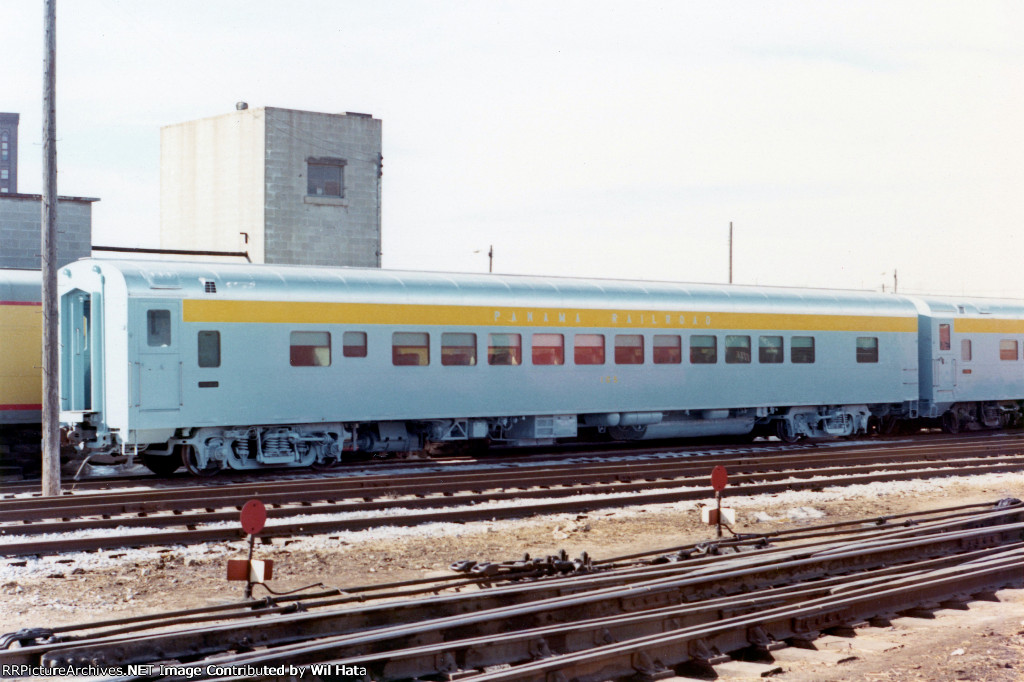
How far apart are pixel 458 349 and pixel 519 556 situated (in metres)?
9.21

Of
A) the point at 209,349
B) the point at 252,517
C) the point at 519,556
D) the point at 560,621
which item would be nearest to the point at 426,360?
the point at 209,349

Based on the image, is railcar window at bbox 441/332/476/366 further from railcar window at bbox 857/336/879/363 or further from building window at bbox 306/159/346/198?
building window at bbox 306/159/346/198

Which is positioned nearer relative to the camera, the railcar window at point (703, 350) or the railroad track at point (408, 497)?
the railroad track at point (408, 497)

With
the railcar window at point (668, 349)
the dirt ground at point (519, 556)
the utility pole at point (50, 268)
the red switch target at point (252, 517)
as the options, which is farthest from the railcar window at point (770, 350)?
the red switch target at point (252, 517)

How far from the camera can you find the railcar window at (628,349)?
21953 millimetres

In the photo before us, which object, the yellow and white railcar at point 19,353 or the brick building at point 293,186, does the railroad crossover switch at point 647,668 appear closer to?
the yellow and white railcar at point 19,353

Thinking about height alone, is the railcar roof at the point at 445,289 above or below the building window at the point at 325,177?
below

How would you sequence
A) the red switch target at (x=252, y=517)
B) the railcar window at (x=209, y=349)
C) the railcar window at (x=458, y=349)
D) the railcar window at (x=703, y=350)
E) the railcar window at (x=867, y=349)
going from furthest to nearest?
1. the railcar window at (x=867, y=349)
2. the railcar window at (x=703, y=350)
3. the railcar window at (x=458, y=349)
4. the railcar window at (x=209, y=349)
5. the red switch target at (x=252, y=517)

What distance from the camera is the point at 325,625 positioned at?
7461 mm

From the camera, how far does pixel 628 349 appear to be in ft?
72.5

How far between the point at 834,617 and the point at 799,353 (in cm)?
1701

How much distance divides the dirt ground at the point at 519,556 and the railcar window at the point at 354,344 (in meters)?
6.29

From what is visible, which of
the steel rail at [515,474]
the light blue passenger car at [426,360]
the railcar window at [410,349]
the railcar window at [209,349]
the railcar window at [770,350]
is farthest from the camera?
the railcar window at [770,350]

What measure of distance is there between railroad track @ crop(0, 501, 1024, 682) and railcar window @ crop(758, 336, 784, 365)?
13.4 m
